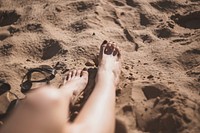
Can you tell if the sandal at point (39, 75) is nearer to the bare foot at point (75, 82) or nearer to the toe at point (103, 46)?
the bare foot at point (75, 82)

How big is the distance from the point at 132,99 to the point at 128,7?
50.9 inches

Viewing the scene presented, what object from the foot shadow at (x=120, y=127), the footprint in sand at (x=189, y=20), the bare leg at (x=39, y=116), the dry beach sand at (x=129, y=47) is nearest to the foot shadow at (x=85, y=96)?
the dry beach sand at (x=129, y=47)

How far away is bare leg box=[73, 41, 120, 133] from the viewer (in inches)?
67.7

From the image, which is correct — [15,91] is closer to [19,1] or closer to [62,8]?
[62,8]

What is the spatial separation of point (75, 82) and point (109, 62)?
380 millimetres

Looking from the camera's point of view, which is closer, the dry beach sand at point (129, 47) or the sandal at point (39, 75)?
the dry beach sand at point (129, 47)

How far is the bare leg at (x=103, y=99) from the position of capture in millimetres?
1720

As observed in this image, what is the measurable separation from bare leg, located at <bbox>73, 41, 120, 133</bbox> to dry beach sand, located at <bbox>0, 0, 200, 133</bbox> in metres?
0.09

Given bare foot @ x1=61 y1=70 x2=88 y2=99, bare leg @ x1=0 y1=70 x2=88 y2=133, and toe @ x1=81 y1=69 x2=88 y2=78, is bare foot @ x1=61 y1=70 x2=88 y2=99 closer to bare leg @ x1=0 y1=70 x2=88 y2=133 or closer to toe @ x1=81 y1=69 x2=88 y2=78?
toe @ x1=81 y1=69 x2=88 y2=78

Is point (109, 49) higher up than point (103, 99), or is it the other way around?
point (109, 49)

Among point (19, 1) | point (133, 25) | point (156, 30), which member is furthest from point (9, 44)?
point (156, 30)

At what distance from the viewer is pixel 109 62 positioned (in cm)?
254

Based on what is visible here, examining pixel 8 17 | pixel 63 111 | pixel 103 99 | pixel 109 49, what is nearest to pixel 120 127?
pixel 103 99

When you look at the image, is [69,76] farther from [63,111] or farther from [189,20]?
[189,20]
